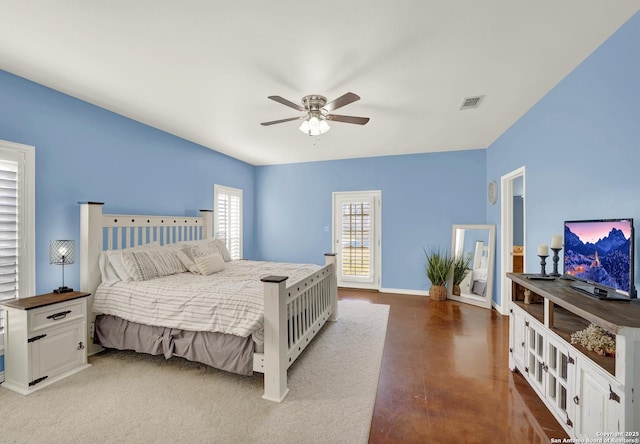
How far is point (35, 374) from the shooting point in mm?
2270

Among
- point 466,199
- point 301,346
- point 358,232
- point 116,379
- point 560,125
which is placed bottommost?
point 116,379

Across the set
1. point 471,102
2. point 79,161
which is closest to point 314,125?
point 471,102

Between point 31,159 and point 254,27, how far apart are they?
2.38 metres

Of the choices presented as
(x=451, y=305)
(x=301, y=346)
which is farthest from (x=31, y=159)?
(x=451, y=305)

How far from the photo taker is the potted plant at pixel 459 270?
484 centimetres

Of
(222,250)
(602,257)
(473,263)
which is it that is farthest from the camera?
(473,263)

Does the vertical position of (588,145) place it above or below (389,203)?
above

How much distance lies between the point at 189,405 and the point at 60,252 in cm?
183

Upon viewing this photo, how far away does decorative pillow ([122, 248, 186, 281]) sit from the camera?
9.62 feet

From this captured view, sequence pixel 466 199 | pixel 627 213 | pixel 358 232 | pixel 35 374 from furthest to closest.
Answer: pixel 358 232
pixel 466 199
pixel 35 374
pixel 627 213

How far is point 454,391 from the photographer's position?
227 centimetres

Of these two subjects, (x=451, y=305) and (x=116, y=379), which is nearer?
(x=116, y=379)

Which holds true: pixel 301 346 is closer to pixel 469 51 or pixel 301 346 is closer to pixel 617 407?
pixel 617 407

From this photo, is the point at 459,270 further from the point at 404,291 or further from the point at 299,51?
the point at 299,51
